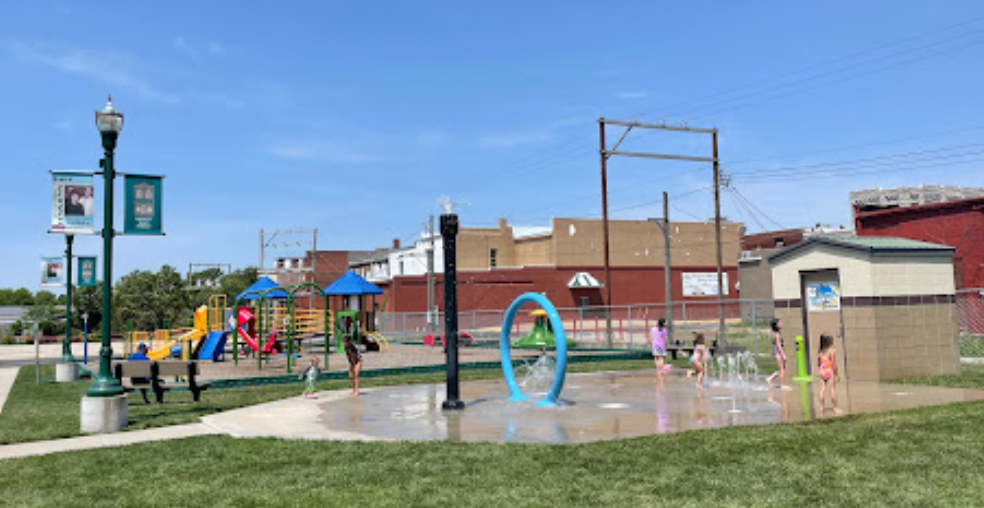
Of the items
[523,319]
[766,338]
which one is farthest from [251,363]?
[523,319]

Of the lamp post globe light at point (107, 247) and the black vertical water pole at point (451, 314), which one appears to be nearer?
the lamp post globe light at point (107, 247)

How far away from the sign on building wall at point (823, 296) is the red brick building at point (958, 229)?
27.1m

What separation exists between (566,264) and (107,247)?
6895 cm

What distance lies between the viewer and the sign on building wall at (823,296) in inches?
727

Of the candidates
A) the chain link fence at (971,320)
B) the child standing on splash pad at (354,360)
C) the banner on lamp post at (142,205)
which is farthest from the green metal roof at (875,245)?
the banner on lamp post at (142,205)

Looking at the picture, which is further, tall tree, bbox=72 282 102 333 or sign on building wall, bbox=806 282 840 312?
tall tree, bbox=72 282 102 333

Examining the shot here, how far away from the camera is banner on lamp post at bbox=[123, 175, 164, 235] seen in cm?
1352

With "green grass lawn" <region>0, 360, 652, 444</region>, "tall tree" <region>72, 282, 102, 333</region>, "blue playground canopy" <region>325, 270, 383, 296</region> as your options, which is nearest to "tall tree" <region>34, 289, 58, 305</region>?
"tall tree" <region>72, 282, 102, 333</region>

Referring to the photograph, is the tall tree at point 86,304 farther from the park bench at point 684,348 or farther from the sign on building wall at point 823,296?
the sign on building wall at point 823,296

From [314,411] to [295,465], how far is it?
5430mm

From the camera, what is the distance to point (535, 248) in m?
82.5

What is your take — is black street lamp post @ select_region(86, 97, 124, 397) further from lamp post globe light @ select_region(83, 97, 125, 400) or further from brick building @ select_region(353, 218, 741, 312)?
brick building @ select_region(353, 218, 741, 312)

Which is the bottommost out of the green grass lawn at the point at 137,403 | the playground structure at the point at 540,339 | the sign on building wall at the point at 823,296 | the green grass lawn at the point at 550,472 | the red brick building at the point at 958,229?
the green grass lawn at the point at 137,403

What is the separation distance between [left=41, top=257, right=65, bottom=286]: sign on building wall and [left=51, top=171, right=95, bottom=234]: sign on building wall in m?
15.8
